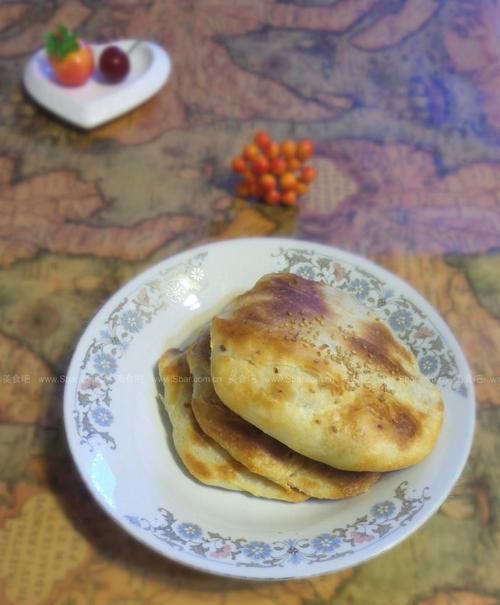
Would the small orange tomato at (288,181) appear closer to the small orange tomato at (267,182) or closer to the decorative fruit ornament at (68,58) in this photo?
the small orange tomato at (267,182)

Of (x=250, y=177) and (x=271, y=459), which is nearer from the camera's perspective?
(x=271, y=459)

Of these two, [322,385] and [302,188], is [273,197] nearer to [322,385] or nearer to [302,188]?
[302,188]

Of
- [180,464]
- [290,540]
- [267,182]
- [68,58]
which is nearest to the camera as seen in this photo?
[290,540]

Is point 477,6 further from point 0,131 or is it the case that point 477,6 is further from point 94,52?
point 0,131

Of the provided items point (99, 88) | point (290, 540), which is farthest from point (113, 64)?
point (290, 540)

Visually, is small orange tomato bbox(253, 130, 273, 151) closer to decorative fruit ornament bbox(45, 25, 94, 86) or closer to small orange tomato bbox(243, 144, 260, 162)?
small orange tomato bbox(243, 144, 260, 162)

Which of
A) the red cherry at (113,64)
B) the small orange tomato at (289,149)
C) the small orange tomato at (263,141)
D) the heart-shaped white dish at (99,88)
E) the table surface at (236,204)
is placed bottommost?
the table surface at (236,204)

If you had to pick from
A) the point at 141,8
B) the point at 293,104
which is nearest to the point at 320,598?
the point at 293,104

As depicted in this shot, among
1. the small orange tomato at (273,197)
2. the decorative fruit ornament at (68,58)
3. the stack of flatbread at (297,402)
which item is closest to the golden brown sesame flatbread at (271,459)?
the stack of flatbread at (297,402)
